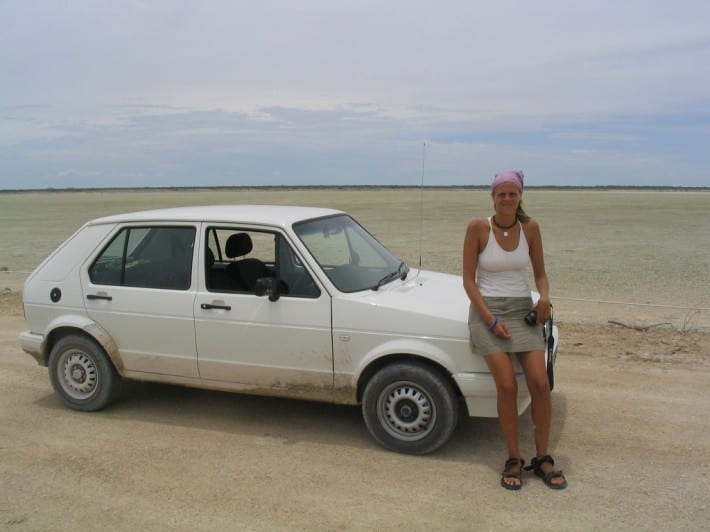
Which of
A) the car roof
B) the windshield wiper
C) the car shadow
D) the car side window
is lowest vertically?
the car shadow

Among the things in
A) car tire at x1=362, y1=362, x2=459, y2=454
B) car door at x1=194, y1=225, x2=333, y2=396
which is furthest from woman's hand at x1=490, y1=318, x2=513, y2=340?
car door at x1=194, y1=225, x2=333, y2=396

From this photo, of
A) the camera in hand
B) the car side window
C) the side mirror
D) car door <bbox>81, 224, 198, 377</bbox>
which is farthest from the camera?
car door <bbox>81, 224, 198, 377</bbox>

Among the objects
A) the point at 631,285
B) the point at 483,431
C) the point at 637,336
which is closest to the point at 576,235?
the point at 631,285

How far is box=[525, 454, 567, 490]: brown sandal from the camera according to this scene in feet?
14.3

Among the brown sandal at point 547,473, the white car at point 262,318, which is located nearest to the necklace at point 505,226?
the white car at point 262,318

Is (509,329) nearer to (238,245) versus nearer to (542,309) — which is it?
(542,309)

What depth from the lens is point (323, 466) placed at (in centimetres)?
476

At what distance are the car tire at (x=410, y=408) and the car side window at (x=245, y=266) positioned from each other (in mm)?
852

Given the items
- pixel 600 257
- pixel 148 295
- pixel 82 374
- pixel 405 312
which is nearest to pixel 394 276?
pixel 405 312

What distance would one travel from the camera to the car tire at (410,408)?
4785 mm

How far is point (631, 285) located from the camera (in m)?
12.8

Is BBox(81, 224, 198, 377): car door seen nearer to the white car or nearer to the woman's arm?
the white car

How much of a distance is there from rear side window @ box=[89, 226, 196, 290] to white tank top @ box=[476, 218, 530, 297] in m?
2.38

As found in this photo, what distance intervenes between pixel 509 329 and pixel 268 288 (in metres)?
1.79
